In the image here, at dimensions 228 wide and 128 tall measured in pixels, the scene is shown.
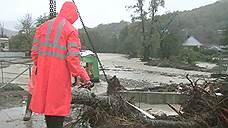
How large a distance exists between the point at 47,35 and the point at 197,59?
193 feet

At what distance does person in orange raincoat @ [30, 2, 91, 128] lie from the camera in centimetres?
427

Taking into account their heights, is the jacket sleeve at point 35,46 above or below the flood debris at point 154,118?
above

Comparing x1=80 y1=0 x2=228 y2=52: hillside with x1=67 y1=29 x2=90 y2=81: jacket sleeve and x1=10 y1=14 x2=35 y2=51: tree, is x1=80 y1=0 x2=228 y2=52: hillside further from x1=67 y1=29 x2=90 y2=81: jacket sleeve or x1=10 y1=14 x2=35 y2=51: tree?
x1=67 y1=29 x2=90 y2=81: jacket sleeve

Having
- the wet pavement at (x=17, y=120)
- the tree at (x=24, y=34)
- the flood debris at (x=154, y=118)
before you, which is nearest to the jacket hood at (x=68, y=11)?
the flood debris at (x=154, y=118)

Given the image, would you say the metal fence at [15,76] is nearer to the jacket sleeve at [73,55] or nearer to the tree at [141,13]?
the jacket sleeve at [73,55]

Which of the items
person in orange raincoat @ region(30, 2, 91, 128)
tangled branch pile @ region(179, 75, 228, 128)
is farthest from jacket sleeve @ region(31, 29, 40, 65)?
tangled branch pile @ region(179, 75, 228, 128)

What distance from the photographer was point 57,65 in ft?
14.1

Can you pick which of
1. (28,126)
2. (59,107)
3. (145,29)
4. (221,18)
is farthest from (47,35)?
(221,18)

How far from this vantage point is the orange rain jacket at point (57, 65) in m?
4.27

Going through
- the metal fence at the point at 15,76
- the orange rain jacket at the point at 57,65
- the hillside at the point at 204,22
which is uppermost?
the hillside at the point at 204,22

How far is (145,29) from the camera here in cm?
6347

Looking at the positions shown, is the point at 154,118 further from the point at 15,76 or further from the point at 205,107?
the point at 15,76

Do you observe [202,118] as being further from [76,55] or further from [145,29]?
[145,29]

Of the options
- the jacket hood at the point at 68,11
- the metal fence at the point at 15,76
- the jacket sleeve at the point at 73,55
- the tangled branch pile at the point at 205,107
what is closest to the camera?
the jacket sleeve at the point at 73,55
